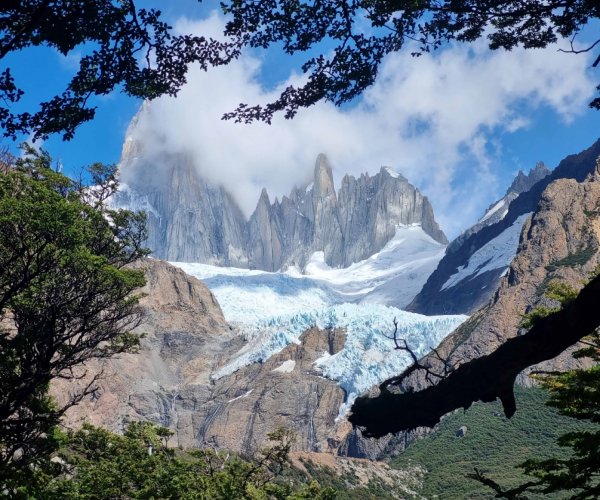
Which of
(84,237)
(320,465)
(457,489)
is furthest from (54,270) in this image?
(320,465)

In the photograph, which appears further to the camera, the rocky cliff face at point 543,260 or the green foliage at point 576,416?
the rocky cliff face at point 543,260

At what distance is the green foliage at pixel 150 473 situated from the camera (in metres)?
29.6

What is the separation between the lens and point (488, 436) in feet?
423

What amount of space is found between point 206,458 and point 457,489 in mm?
79555

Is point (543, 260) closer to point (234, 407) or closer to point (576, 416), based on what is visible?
point (234, 407)

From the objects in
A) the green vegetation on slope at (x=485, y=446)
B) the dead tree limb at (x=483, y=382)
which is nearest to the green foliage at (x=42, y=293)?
the dead tree limb at (x=483, y=382)

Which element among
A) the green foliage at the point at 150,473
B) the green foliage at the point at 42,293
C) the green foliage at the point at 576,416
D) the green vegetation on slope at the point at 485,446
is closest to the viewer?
the green foliage at the point at 576,416

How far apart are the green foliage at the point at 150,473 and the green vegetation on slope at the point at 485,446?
69.0 metres

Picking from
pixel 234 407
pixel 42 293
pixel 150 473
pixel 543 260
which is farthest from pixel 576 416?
pixel 234 407

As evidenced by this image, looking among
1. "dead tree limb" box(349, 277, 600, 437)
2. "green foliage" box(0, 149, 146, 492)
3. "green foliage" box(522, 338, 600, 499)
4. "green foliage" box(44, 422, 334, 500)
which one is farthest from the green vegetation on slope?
"dead tree limb" box(349, 277, 600, 437)

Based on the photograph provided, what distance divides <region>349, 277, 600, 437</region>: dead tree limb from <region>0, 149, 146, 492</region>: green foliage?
1389 centimetres

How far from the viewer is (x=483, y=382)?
6.64 meters

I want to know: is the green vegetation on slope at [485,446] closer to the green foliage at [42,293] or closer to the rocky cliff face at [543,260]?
the rocky cliff face at [543,260]

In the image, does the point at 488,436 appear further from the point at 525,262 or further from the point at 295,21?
the point at 295,21
